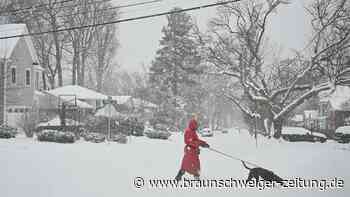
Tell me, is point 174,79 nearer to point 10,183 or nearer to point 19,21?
point 19,21

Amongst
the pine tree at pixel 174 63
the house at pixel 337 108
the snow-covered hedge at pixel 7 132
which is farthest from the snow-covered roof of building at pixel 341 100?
the snow-covered hedge at pixel 7 132

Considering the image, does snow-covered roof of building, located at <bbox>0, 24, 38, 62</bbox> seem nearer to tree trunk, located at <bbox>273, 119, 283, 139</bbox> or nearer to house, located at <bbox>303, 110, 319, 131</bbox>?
tree trunk, located at <bbox>273, 119, 283, 139</bbox>

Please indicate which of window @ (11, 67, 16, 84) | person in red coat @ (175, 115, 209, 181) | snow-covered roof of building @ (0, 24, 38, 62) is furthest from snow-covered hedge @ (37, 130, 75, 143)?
window @ (11, 67, 16, 84)

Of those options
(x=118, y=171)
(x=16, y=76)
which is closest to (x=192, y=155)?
(x=118, y=171)

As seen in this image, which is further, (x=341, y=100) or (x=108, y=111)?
(x=341, y=100)

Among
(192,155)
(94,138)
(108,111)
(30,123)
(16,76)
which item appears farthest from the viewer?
(16,76)

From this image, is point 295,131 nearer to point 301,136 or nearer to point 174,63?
point 301,136

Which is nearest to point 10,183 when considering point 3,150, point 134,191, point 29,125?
point 134,191

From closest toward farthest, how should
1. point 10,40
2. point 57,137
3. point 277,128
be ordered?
point 57,137, point 277,128, point 10,40

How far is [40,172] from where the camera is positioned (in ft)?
39.0

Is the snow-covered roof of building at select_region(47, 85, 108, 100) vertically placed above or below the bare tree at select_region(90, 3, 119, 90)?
below

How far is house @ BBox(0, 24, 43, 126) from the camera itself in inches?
1414

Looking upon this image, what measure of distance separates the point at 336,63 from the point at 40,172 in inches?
804

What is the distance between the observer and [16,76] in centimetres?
3738
